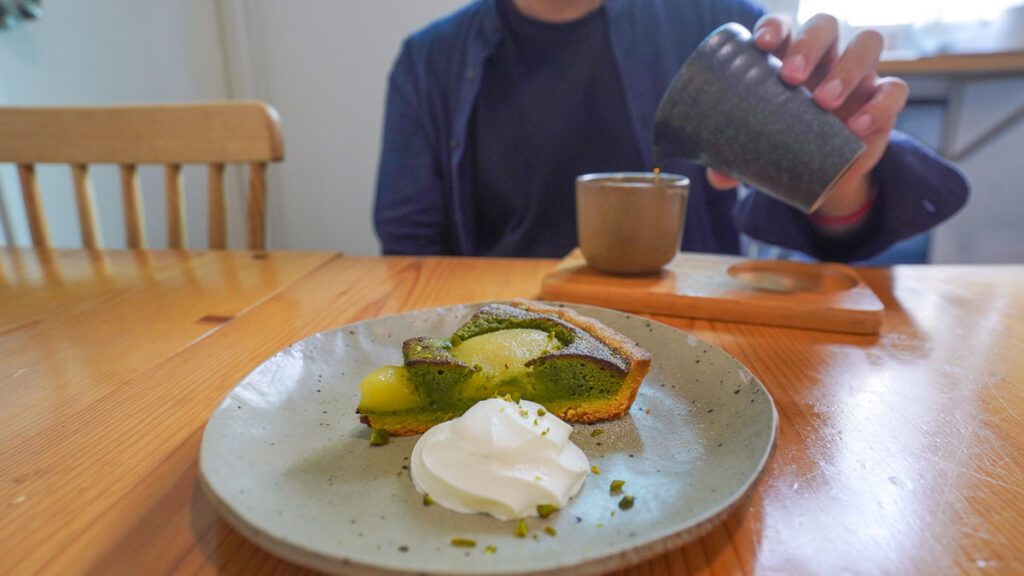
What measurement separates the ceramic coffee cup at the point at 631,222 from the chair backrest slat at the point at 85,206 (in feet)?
4.08

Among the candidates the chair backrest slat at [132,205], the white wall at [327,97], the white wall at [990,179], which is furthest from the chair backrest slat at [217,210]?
the white wall at [990,179]

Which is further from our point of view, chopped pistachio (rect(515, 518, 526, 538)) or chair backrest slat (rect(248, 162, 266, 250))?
chair backrest slat (rect(248, 162, 266, 250))

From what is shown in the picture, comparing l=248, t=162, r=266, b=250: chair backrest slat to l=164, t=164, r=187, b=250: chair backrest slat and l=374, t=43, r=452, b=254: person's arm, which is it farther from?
l=374, t=43, r=452, b=254: person's arm

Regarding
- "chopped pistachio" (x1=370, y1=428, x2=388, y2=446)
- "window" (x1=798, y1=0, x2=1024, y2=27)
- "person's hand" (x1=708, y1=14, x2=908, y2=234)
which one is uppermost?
"window" (x1=798, y1=0, x2=1024, y2=27)

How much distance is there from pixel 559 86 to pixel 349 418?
1.32 m

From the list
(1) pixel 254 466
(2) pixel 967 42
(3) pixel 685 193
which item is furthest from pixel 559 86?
(2) pixel 967 42

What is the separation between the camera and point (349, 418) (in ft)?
1.86

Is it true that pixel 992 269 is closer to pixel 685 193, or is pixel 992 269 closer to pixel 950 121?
pixel 685 193

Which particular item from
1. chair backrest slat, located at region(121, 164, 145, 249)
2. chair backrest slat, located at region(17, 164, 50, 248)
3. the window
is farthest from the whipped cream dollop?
the window

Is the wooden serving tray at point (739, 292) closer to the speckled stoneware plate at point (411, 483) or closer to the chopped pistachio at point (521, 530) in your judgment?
the speckled stoneware plate at point (411, 483)

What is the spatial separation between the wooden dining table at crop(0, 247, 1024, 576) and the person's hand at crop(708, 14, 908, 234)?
0.24 meters

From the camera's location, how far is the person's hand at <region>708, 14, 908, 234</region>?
89 centimetres

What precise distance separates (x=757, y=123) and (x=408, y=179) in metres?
1.02

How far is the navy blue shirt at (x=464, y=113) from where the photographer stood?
1.59 meters
